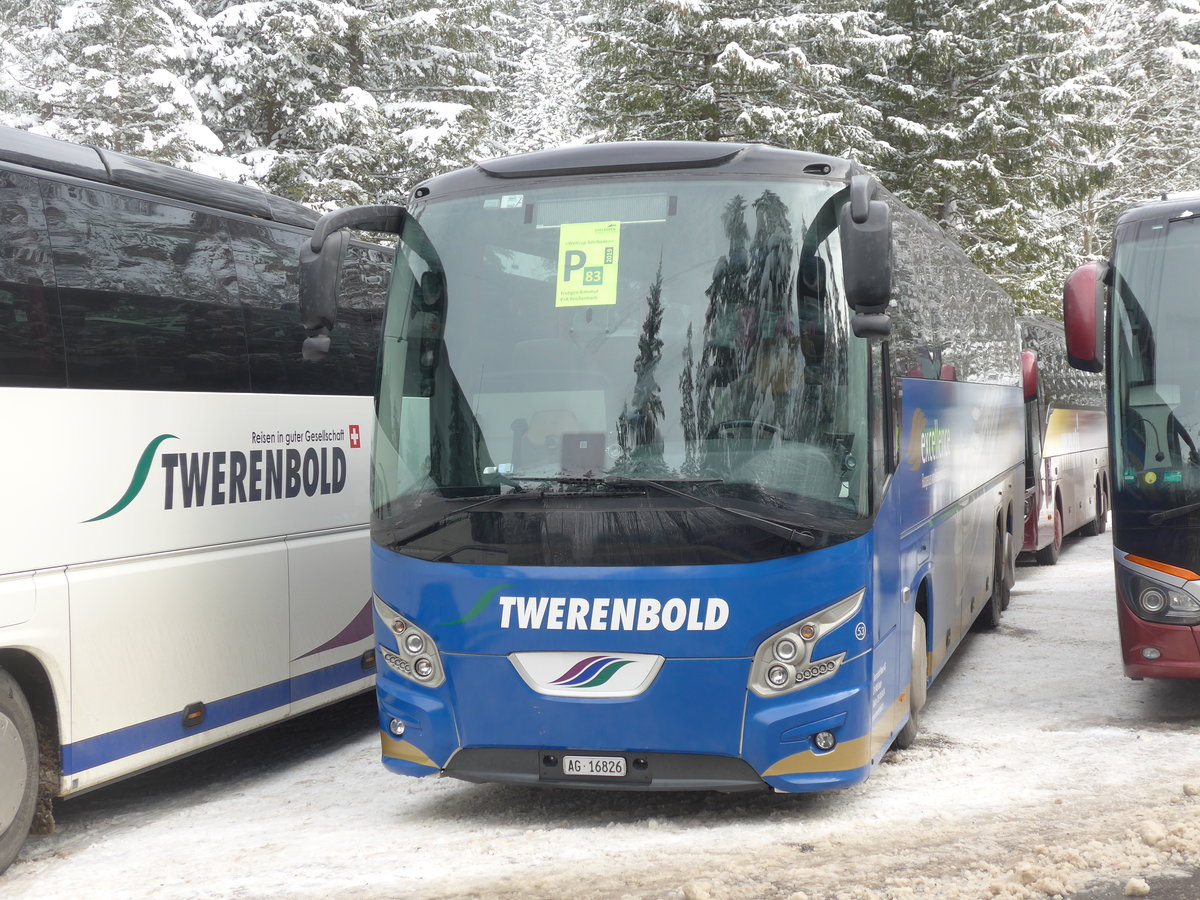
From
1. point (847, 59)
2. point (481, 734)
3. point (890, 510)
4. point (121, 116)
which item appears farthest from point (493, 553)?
point (847, 59)

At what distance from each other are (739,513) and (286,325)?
359cm

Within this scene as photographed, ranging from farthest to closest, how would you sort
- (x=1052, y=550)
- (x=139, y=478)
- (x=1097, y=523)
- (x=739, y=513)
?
(x=1097, y=523)
(x=1052, y=550)
(x=139, y=478)
(x=739, y=513)

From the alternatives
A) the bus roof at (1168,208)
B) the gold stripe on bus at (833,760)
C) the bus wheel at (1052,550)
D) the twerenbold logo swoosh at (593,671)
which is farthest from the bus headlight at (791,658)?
the bus wheel at (1052,550)

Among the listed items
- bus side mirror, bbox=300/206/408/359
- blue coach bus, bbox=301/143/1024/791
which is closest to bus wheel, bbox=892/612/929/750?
blue coach bus, bbox=301/143/1024/791

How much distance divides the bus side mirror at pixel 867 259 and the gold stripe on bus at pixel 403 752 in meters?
2.82

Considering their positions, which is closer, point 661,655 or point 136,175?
point 661,655

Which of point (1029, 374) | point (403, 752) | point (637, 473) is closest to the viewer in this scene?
point (637, 473)

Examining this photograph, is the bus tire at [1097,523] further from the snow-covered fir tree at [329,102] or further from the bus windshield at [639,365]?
the bus windshield at [639,365]

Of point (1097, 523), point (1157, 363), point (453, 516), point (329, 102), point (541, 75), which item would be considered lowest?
point (1097, 523)

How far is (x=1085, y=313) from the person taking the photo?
822 cm

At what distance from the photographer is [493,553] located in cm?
614

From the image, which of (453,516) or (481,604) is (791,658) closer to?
(481,604)

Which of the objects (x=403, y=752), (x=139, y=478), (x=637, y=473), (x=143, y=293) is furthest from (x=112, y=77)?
(x=637, y=473)

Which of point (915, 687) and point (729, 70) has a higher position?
point (729, 70)
